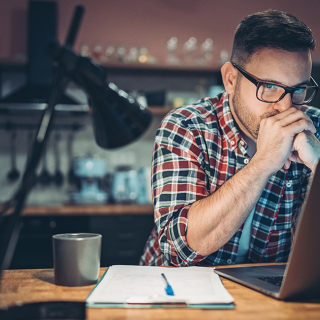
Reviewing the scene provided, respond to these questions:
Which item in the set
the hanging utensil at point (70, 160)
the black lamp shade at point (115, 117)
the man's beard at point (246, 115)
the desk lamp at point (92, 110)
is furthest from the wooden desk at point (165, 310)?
the hanging utensil at point (70, 160)

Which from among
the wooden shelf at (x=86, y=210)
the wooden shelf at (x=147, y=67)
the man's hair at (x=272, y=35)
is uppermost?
the wooden shelf at (x=147, y=67)

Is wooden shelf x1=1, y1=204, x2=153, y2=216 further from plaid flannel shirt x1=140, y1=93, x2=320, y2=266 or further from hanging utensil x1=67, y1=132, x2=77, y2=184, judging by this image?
plaid flannel shirt x1=140, y1=93, x2=320, y2=266

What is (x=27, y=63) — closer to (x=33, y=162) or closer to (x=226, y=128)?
(x=226, y=128)

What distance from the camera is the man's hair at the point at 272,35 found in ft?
3.81

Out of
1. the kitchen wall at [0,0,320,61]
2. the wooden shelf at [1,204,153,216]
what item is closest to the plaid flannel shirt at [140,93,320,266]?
the wooden shelf at [1,204,153,216]

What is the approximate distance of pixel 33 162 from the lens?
0.52 meters

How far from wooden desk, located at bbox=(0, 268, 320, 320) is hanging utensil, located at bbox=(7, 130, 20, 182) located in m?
2.65

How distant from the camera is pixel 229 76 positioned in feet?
4.33

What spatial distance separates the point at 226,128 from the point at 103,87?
740mm

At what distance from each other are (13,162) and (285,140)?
2.84 meters

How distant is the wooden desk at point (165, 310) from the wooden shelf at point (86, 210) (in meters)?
1.97

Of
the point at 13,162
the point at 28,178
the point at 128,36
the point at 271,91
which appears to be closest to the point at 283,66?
the point at 271,91

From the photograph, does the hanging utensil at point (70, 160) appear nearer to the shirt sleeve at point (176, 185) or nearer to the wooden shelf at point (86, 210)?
the wooden shelf at point (86, 210)

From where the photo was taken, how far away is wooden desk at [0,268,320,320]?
62 centimetres
